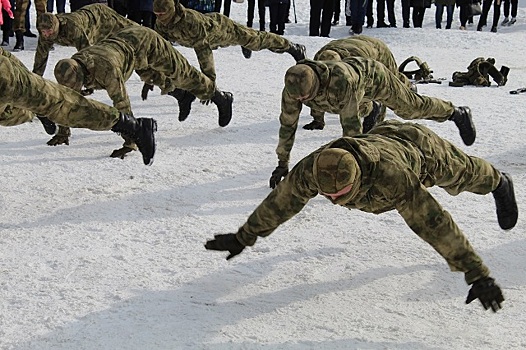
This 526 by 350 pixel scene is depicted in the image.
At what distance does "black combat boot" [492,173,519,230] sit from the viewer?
420 cm

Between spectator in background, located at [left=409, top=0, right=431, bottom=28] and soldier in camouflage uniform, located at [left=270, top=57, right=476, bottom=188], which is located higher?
spectator in background, located at [left=409, top=0, right=431, bottom=28]

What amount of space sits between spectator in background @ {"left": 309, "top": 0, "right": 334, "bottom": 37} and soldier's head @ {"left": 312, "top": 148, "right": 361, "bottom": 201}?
932cm

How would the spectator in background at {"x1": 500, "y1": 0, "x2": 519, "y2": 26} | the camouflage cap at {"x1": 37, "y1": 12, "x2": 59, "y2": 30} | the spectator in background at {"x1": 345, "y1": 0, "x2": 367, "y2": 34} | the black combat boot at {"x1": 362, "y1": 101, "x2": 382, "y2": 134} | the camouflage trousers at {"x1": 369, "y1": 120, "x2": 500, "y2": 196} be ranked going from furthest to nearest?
the spectator in background at {"x1": 500, "y1": 0, "x2": 519, "y2": 26} < the spectator in background at {"x1": 345, "y1": 0, "x2": 367, "y2": 34} < the camouflage cap at {"x1": 37, "y1": 12, "x2": 59, "y2": 30} < the black combat boot at {"x1": 362, "y1": 101, "x2": 382, "y2": 134} < the camouflage trousers at {"x1": 369, "y1": 120, "x2": 500, "y2": 196}

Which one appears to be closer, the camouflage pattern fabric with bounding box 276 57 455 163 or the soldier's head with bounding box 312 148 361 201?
the soldier's head with bounding box 312 148 361 201

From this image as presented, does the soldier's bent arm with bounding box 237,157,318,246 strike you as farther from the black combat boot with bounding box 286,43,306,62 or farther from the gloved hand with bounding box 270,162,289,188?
the black combat boot with bounding box 286,43,306,62

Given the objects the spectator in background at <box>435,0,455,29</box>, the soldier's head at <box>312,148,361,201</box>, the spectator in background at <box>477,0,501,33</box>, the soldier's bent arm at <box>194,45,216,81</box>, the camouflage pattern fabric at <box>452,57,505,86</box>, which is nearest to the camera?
the soldier's head at <box>312,148,361,201</box>

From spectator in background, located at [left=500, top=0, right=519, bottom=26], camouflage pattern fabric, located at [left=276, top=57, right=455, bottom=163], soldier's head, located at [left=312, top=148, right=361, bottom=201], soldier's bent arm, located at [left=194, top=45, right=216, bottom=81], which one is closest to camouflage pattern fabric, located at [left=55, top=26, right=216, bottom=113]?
soldier's bent arm, located at [left=194, top=45, right=216, bottom=81]

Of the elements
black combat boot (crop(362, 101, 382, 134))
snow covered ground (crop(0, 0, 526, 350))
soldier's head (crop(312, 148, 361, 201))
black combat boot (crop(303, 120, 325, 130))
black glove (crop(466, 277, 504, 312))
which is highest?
soldier's head (crop(312, 148, 361, 201))

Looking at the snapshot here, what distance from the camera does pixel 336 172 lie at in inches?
122

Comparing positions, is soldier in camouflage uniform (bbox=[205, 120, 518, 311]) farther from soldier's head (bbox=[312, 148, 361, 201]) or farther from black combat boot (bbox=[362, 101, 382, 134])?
black combat boot (bbox=[362, 101, 382, 134])

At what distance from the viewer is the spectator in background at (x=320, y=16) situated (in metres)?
12.2

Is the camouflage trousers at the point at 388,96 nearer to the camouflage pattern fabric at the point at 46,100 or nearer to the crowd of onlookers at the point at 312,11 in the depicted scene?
the camouflage pattern fabric at the point at 46,100

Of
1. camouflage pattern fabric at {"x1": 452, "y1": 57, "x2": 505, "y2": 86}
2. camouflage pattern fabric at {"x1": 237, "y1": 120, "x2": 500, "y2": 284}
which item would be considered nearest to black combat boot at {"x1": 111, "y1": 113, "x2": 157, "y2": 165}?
camouflage pattern fabric at {"x1": 237, "y1": 120, "x2": 500, "y2": 284}

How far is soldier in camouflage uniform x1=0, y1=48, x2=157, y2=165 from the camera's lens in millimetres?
4270
